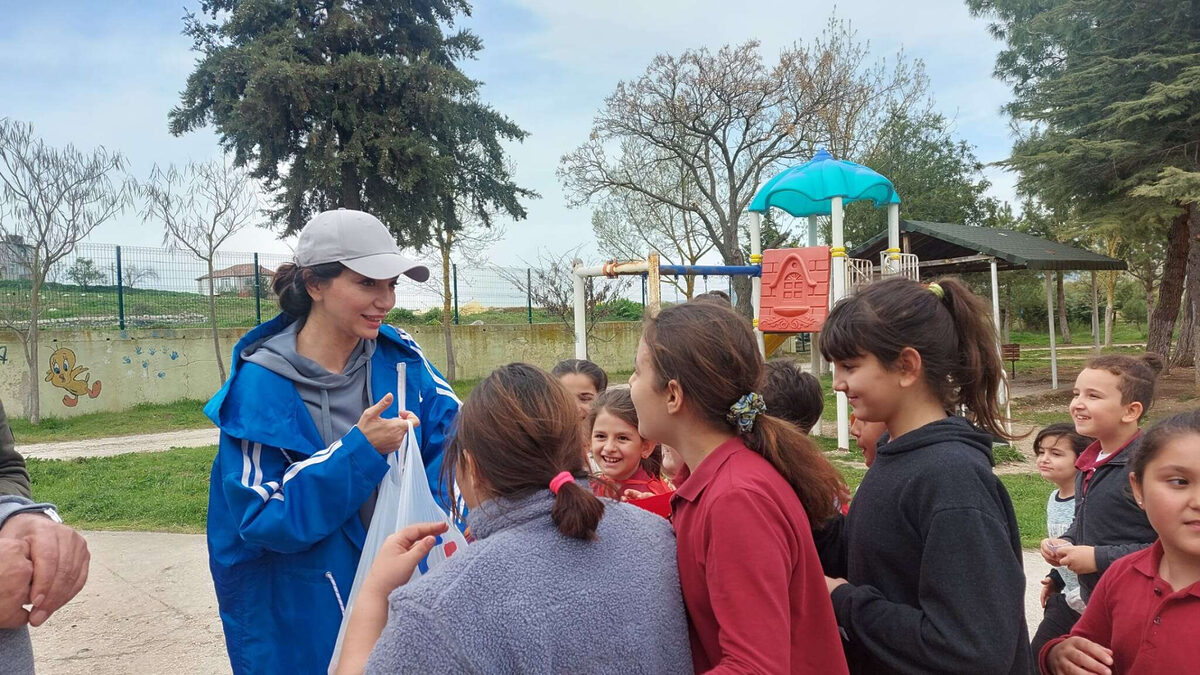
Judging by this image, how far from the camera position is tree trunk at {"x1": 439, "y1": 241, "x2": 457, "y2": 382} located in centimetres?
1898

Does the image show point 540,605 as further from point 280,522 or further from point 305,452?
point 305,452

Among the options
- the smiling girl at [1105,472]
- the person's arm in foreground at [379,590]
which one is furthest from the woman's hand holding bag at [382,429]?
the smiling girl at [1105,472]

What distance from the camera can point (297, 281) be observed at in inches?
84.2

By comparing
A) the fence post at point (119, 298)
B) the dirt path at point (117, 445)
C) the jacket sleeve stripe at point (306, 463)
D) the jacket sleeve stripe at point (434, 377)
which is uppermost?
the fence post at point (119, 298)

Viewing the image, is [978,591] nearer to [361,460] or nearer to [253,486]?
[361,460]

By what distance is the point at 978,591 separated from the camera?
1315 mm

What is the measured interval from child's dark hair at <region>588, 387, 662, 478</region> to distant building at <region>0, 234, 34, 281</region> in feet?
46.4

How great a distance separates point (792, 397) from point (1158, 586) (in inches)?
37.3

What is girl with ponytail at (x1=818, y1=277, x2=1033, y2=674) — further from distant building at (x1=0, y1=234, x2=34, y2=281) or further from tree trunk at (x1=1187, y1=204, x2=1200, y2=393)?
distant building at (x1=0, y1=234, x2=34, y2=281)

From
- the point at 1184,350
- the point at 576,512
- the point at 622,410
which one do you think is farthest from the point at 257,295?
the point at 1184,350

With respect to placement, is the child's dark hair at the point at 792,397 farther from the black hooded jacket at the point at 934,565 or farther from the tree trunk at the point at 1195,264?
the tree trunk at the point at 1195,264

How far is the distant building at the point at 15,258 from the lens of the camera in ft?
42.7

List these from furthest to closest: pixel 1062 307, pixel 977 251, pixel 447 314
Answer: pixel 1062 307 < pixel 447 314 < pixel 977 251

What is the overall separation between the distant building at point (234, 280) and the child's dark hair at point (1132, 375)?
49.4 feet
